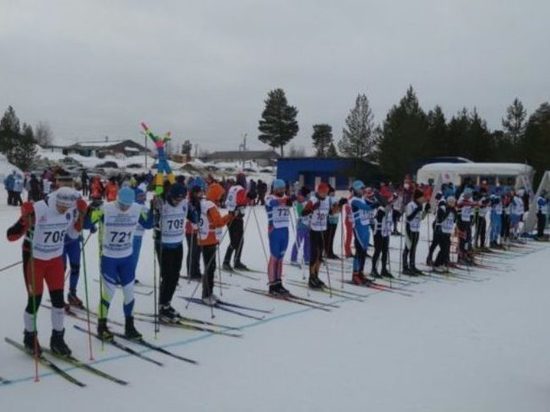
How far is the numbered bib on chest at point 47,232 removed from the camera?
17.8 ft

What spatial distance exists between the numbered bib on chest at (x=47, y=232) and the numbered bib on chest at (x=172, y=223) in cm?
159

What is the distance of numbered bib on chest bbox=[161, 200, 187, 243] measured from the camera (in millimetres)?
6988

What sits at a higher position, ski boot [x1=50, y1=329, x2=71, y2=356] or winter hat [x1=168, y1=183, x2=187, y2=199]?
winter hat [x1=168, y1=183, x2=187, y2=199]

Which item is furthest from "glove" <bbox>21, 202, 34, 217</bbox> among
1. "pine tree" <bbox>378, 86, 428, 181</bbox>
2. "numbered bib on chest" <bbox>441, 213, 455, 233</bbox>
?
"pine tree" <bbox>378, 86, 428, 181</bbox>

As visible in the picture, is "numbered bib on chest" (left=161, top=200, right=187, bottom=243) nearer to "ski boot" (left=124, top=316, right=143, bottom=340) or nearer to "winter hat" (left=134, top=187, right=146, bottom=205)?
"ski boot" (left=124, top=316, right=143, bottom=340)

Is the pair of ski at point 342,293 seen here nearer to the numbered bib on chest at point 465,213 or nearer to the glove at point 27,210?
the glove at point 27,210

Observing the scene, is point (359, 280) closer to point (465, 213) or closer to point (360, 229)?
point (360, 229)

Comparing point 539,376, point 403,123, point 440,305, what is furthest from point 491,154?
point 539,376

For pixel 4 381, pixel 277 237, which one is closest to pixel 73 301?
pixel 4 381

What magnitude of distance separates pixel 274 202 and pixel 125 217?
123 inches

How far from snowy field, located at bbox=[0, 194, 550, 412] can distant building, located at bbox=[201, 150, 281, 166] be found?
258ft

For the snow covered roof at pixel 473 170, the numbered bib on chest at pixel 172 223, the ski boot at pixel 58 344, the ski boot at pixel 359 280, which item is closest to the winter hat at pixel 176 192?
the numbered bib on chest at pixel 172 223

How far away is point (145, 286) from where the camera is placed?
30.1ft

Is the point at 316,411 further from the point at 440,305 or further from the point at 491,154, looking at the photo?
the point at 491,154
